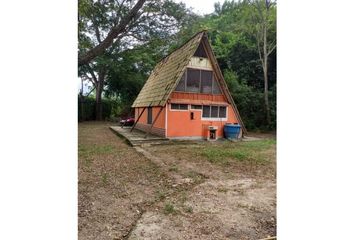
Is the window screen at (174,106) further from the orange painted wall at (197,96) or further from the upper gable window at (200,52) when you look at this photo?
the upper gable window at (200,52)

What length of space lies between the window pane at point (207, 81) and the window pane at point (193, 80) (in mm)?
240

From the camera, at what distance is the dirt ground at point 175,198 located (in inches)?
80.0

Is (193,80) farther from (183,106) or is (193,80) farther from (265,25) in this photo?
(265,25)

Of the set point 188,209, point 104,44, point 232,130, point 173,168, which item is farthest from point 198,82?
point 188,209

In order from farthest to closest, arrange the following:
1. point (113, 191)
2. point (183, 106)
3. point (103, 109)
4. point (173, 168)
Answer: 1. point (103, 109)
2. point (183, 106)
3. point (173, 168)
4. point (113, 191)

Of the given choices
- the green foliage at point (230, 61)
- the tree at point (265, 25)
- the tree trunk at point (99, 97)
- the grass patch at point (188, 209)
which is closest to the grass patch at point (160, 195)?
the grass patch at point (188, 209)

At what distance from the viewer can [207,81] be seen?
332 inches

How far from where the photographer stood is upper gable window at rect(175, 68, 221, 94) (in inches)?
317

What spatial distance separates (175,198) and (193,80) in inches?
232

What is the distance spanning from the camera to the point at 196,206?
2.54m
